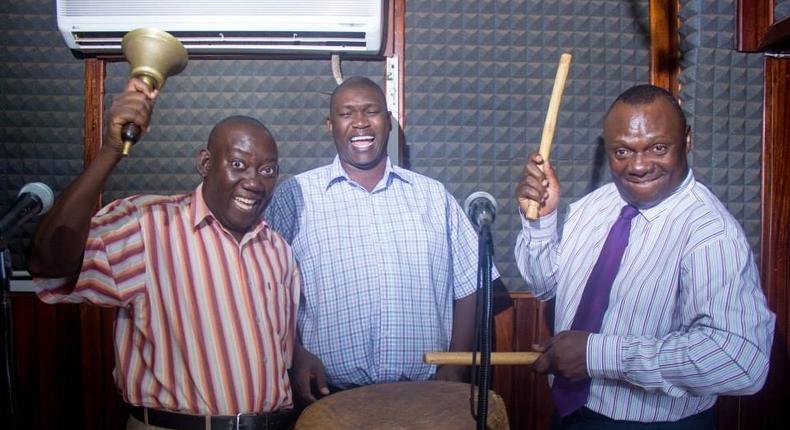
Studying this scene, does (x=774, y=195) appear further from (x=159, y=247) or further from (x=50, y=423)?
(x=50, y=423)

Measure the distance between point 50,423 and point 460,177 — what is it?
243 centimetres

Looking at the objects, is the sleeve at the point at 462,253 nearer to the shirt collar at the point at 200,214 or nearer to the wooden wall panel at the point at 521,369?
the wooden wall panel at the point at 521,369

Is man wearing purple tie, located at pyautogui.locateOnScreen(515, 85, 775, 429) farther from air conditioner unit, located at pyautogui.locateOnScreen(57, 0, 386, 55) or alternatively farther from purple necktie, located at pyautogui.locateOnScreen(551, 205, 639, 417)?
air conditioner unit, located at pyautogui.locateOnScreen(57, 0, 386, 55)

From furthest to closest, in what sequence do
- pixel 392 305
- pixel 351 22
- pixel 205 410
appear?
pixel 351 22 → pixel 392 305 → pixel 205 410

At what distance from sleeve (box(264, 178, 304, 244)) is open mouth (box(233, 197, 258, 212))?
0.54 m

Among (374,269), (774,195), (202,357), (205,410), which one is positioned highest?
(774,195)

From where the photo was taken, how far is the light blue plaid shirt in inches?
103

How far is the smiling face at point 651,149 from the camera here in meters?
2.07

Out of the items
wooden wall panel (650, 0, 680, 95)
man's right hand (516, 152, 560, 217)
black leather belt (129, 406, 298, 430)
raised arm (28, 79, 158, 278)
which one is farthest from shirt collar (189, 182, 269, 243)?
wooden wall panel (650, 0, 680, 95)

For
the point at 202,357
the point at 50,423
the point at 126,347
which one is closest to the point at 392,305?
the point at 202,357

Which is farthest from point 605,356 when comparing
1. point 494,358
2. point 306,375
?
point 306,375

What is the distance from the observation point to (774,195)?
3.31m

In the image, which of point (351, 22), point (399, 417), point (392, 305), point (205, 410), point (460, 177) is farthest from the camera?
point (460, 177)

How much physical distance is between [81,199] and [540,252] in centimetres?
149
